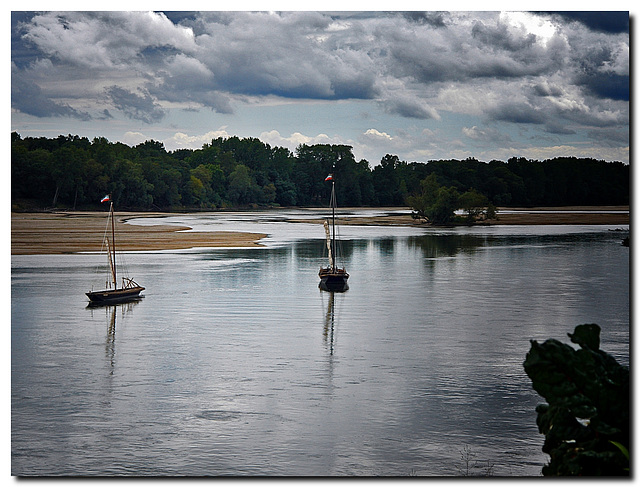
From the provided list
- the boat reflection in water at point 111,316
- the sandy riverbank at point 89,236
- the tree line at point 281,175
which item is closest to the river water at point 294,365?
the boat reflection in water at point 111,316

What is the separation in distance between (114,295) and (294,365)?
24.8 feet

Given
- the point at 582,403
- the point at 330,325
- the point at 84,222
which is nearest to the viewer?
the point at 582,403

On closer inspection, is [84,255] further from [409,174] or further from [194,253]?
[409,174]

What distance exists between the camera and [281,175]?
45.2ft

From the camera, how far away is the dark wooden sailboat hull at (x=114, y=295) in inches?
693

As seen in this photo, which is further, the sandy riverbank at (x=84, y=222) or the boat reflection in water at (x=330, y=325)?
the boat reflection in water at (x=330, y=325)

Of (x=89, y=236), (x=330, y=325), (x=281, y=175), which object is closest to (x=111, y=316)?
(x=89, y=236)

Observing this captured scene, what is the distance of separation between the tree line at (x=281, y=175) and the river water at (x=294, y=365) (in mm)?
1600

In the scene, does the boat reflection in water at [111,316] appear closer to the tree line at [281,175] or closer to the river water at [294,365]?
the river water at [294,365]

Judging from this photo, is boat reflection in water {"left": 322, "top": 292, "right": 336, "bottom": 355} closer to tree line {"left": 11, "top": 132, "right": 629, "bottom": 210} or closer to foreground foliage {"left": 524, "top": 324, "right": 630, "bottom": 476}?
tree line {"left": 11, "top": 132, "right": 629, "bottom": 210}

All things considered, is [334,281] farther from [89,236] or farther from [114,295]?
[89,236]

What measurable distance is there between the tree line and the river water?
1.60 metres

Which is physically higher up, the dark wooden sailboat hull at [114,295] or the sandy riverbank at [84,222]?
the sandy riverbank at [84,222]

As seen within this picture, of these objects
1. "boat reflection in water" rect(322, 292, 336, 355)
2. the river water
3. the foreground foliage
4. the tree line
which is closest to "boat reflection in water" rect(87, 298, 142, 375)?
the river water
